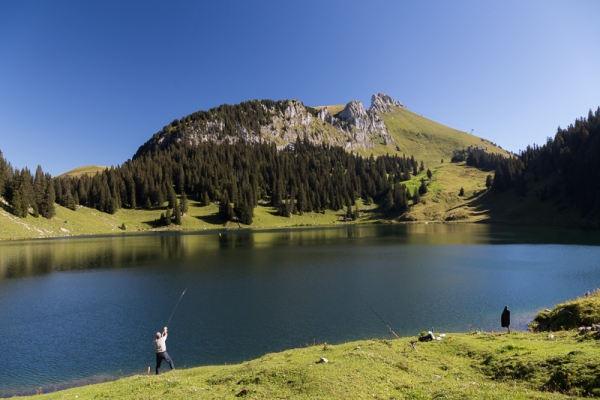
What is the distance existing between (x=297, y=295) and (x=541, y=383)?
2554 cm

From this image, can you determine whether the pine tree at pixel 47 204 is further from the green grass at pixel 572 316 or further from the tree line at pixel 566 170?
the tree line at pixel 566 170

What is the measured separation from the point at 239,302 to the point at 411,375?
895 inches

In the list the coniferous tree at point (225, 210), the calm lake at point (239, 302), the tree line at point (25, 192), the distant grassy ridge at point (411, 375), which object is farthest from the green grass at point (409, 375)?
the coniferous tree at point (225, 210)

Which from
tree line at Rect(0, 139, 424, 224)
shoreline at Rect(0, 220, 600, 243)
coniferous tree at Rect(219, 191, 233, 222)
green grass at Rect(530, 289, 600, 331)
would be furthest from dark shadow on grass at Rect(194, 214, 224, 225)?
green grass at Rect(530, 289, 600, 331)

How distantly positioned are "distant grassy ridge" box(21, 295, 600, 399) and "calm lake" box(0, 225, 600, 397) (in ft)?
21.6

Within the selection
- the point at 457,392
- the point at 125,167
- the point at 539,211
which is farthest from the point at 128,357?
the point at 125,167

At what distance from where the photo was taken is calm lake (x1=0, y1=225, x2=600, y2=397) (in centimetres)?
2180

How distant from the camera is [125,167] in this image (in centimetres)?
18612

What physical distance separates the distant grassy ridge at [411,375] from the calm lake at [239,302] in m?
6.58

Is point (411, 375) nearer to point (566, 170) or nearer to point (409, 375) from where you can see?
point (409, 375)

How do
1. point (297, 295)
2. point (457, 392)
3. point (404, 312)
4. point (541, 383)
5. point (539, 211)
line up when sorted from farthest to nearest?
point (539, 211) → point (297, 295) → point (404, 312) → point (541, 383) → point (457, 392)

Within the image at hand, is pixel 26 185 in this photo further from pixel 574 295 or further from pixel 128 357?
pixel 574 295

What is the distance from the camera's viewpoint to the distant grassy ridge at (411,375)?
1059 cm

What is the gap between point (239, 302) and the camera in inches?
1296
